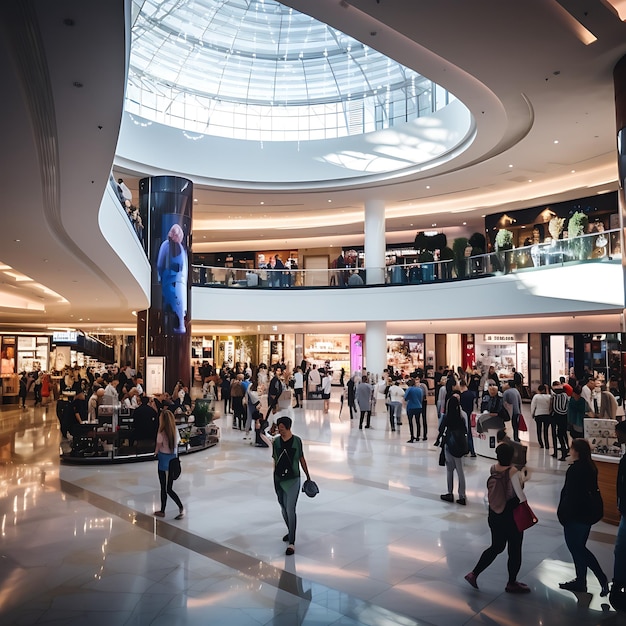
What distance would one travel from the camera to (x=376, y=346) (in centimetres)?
2461

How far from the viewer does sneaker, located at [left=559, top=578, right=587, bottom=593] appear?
5363 millimetres

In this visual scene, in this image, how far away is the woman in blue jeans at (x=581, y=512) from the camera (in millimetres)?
5230

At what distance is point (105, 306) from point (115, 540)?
1531cm

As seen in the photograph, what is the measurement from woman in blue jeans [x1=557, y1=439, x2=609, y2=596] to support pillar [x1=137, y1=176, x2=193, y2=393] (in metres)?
16.3

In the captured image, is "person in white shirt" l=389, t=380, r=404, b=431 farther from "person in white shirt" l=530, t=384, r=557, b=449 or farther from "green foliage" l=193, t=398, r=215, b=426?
"green foliage" l=193, t=398, r=215, b=426

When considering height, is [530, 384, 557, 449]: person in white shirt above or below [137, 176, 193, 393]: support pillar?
below

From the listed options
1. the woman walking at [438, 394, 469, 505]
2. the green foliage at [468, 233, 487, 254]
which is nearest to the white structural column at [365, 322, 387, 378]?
the green foliage at [468, 233, 487, 254]

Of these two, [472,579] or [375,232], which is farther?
[375,232]

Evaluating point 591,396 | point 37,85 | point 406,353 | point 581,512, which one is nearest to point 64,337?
point 406,353

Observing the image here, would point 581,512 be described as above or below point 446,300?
below

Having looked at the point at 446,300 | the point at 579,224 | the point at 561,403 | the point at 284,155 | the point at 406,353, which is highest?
the point at 284,155

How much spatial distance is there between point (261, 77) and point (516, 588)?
22.4 metres

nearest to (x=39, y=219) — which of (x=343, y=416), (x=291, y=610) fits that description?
(x=291, y=610)

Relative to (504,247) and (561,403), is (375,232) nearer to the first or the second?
(504,247)
